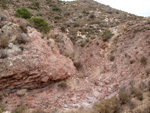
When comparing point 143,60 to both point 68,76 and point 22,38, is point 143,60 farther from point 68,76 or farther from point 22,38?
point 22,38

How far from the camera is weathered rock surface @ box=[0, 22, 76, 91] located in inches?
187

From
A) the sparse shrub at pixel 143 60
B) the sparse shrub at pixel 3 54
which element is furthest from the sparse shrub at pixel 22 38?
the sparse shrub at pixel 143 60

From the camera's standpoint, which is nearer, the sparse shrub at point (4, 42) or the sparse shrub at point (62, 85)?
the sparse shrub at point (4, 42)

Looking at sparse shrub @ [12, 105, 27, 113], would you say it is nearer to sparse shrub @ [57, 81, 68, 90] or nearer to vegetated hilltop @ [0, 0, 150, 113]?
vegetated hilltop @ [0, 0, 150, 113]

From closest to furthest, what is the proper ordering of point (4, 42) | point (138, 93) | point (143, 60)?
1. point (138, 93)
2. point (4, 42)
3. point (143, 60)

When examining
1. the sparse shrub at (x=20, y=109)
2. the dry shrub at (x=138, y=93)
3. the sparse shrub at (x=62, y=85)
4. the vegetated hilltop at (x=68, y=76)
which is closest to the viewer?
the dry shrub at (x=138, y=93)

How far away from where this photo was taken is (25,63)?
5082mm

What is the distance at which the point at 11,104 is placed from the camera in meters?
4.36

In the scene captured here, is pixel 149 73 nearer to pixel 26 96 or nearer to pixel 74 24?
pixel 26 96

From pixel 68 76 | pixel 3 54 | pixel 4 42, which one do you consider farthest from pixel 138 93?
pixel 4 42

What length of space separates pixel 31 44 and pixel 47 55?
1.08 m

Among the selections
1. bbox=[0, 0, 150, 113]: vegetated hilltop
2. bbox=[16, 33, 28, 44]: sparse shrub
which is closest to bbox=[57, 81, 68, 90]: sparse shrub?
bbox=[0, 0, 150, 113]: vegetated hilltop

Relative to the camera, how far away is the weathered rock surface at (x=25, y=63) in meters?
4.76

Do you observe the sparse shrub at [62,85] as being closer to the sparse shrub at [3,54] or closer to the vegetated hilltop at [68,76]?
the vegetated hilltop at [68,76]
